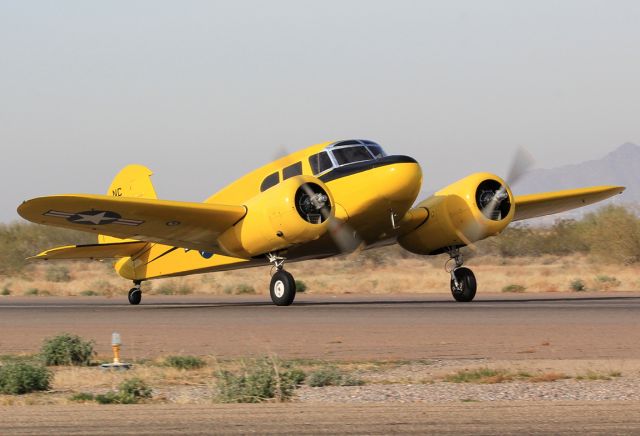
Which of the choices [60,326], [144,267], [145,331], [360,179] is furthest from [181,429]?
[144,267]

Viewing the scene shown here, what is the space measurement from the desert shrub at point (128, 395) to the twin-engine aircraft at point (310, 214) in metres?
12.3

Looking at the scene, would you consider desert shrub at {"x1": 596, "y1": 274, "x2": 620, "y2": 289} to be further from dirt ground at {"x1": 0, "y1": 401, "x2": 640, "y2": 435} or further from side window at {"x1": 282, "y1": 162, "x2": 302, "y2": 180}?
dirt ground at {"x1": 0, "y1": 401, "x2": 640, "y2": 435}

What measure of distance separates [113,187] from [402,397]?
76.2 feet

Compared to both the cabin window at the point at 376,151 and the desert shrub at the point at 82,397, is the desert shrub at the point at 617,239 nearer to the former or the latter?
the cabin window at the point at 376,151

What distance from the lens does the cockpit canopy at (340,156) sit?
25.7 meters

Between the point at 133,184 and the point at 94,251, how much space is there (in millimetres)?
3286

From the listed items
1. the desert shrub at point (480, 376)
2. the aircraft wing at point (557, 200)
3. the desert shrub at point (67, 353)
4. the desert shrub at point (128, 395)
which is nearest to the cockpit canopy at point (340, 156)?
the aircraft wing at point (557, 200)

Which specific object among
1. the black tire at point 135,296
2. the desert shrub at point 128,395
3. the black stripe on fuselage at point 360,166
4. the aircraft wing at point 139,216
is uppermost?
the black stripe on fuselage at point 360,166

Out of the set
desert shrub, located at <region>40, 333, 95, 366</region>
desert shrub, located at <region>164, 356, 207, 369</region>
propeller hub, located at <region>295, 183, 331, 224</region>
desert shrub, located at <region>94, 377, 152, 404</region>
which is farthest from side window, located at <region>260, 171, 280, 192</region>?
desert shrub, located at <region>94, 377, 152, 404</region>

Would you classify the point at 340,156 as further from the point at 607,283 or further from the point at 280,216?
the point at 607,283

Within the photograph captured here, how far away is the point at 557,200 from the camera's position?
1164 inches

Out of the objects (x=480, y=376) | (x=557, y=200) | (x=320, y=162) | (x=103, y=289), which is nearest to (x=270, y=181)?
(x=320, y=162)

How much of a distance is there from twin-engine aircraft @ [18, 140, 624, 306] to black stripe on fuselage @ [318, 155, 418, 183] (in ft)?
0.10

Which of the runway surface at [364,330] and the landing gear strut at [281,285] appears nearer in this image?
the runway surface at [364,330]
